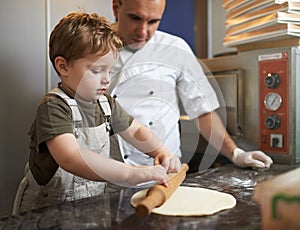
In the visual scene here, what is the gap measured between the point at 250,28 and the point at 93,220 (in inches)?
41.9

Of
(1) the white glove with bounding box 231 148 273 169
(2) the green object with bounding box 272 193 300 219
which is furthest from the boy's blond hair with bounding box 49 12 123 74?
(2) the green object with bounding box 272 193 300 219

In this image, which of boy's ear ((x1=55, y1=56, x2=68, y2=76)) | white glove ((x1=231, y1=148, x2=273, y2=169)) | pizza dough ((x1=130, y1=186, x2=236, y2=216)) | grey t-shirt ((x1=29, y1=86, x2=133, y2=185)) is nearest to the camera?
pizza dough ((x1=130, y1=186, x2=236, y2=216))

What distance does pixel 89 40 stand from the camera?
103 cm

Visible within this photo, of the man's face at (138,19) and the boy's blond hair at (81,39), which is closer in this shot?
the boy's blond hair at (81,39)

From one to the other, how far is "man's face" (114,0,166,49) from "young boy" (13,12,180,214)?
0.89 ft

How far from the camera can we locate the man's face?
1344 mm

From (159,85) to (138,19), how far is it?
0.29 metres

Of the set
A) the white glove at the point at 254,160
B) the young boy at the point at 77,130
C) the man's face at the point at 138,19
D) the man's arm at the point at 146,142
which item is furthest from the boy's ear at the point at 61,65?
the white glove at the point at 254,160

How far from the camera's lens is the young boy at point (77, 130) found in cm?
92

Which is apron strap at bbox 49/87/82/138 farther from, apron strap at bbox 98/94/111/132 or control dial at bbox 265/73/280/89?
control dial at bbox 265/73/280/89

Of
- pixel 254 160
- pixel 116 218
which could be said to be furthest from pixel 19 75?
pixel 254 160

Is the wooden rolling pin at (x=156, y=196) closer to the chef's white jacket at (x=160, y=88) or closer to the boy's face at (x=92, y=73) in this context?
the boy's face at (x=92, y=73)

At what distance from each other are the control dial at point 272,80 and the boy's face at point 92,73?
0.67 m

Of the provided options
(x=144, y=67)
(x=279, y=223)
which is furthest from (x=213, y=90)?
(x=279, y=223)
